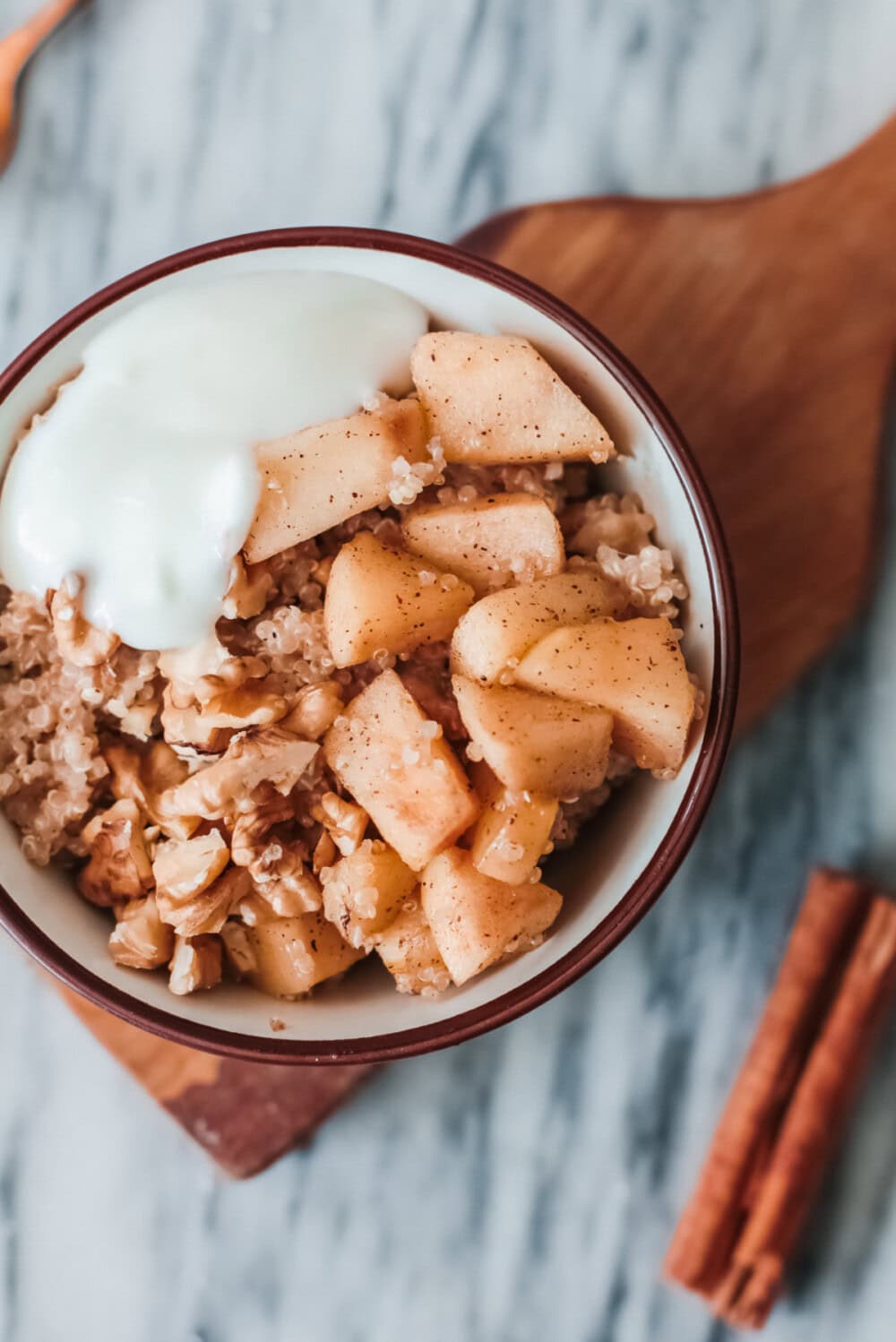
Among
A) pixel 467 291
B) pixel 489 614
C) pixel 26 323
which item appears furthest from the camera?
pixel 26 323

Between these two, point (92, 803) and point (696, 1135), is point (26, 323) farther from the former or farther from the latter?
point (696, 1135)

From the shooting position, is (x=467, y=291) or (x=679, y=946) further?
(x=679, y=946)

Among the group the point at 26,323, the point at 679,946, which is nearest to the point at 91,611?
Answer: the point at 26,323

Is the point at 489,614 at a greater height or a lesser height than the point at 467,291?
lesser

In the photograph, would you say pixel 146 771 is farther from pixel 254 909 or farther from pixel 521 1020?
pixel 521 1020

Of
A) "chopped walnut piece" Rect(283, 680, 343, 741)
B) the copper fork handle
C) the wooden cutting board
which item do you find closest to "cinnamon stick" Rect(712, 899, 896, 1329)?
the wooden cutting board

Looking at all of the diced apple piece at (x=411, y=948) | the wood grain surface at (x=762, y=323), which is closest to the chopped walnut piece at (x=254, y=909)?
the diced apple piece at (x=411, y=948)

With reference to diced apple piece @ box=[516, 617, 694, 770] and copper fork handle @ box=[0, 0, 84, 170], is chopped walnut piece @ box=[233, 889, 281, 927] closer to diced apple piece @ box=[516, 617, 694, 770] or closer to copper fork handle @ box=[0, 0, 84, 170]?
diced apple piece @ box=[516, 617, 694, 770]

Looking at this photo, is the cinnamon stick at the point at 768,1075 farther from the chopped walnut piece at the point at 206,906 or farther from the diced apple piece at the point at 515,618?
the chopped walnut piece at the point at 206,906
